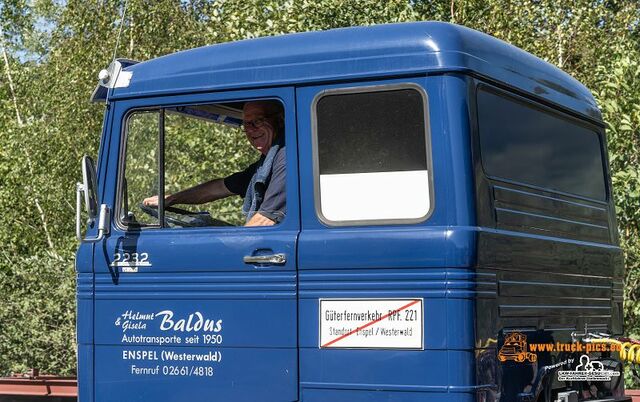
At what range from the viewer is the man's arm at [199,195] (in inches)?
255

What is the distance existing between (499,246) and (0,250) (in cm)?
1771

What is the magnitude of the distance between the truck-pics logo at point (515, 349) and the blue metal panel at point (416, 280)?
1.07 feet

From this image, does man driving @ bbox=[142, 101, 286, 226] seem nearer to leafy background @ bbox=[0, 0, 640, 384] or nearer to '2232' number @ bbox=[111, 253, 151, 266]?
'2232' number @ bbox=[111, 253, 151, 266]

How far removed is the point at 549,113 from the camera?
6.68m

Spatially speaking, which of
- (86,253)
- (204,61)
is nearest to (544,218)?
(204,61)

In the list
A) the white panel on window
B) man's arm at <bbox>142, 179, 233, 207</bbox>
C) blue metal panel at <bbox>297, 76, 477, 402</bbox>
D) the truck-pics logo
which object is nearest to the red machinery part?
man's arm at <bbox>142, 179, 233, 207</bbox>

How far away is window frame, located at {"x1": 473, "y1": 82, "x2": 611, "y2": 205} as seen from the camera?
5.72 meters

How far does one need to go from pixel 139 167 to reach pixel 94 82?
16611 mm

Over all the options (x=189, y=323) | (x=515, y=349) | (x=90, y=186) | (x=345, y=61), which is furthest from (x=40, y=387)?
(x=515, y=349)

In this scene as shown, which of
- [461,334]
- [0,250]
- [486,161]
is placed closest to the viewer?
[461,334]

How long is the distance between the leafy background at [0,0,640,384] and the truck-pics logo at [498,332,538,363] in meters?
6.10

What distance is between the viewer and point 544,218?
6.30 m

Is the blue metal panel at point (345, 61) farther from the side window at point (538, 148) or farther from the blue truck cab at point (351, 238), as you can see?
the side window at point (538, 148)

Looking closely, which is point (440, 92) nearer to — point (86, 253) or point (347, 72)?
point (347, 72)
